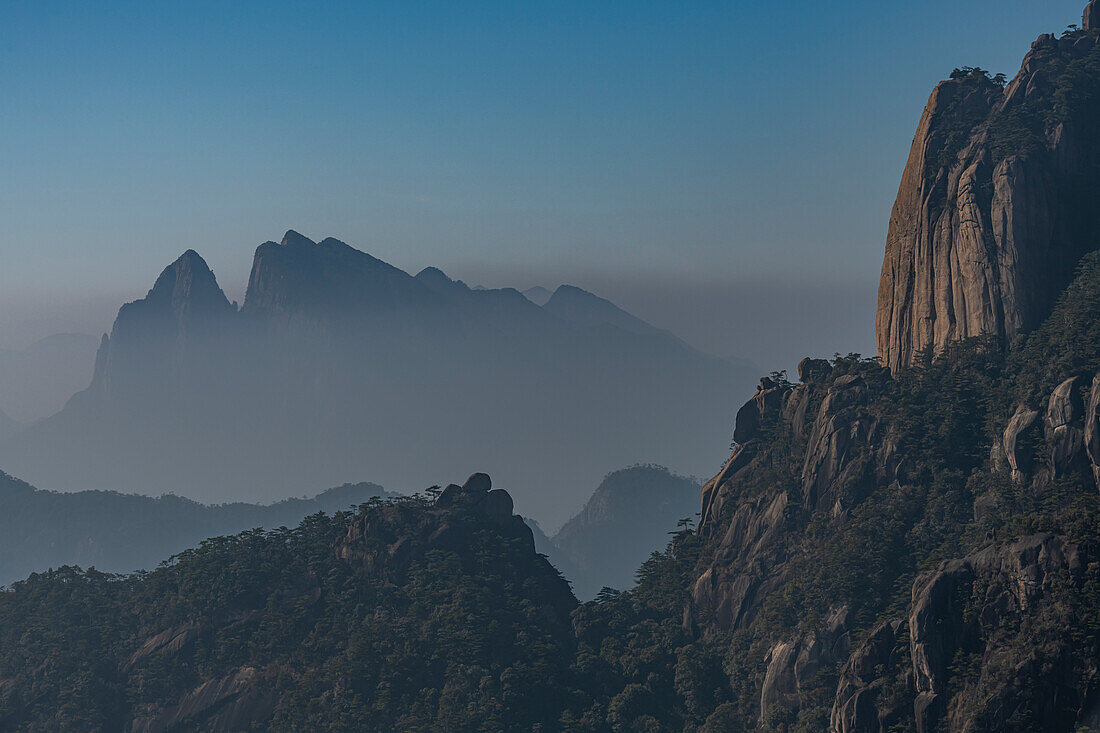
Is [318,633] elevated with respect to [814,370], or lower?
lower

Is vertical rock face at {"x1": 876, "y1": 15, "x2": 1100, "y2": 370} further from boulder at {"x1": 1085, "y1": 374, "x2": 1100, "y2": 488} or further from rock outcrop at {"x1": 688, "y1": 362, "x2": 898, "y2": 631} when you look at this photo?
boulder at {"x1": 1085, "y1": 374, "x2": 1100, "y2": 488}

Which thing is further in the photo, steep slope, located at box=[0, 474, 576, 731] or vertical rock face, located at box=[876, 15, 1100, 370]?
steep slope, located at box=[0, 474, 576, 731]

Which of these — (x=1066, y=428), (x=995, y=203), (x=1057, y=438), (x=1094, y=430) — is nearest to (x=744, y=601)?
(x=1057, y=438)

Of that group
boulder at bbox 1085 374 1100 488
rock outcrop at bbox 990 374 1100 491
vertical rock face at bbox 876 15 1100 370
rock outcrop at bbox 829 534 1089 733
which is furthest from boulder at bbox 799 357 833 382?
rock outcrop at bbox 829 534 1089 733

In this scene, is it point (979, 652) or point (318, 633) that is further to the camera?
point (318, 633)

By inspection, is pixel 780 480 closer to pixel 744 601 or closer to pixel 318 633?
pixel 744 601

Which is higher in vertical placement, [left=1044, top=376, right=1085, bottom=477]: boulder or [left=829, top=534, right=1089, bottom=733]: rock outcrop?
[left=1044, top=376, right=1085, bottom=477]: boulder

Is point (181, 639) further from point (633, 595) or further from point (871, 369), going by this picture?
point (871, 369)
